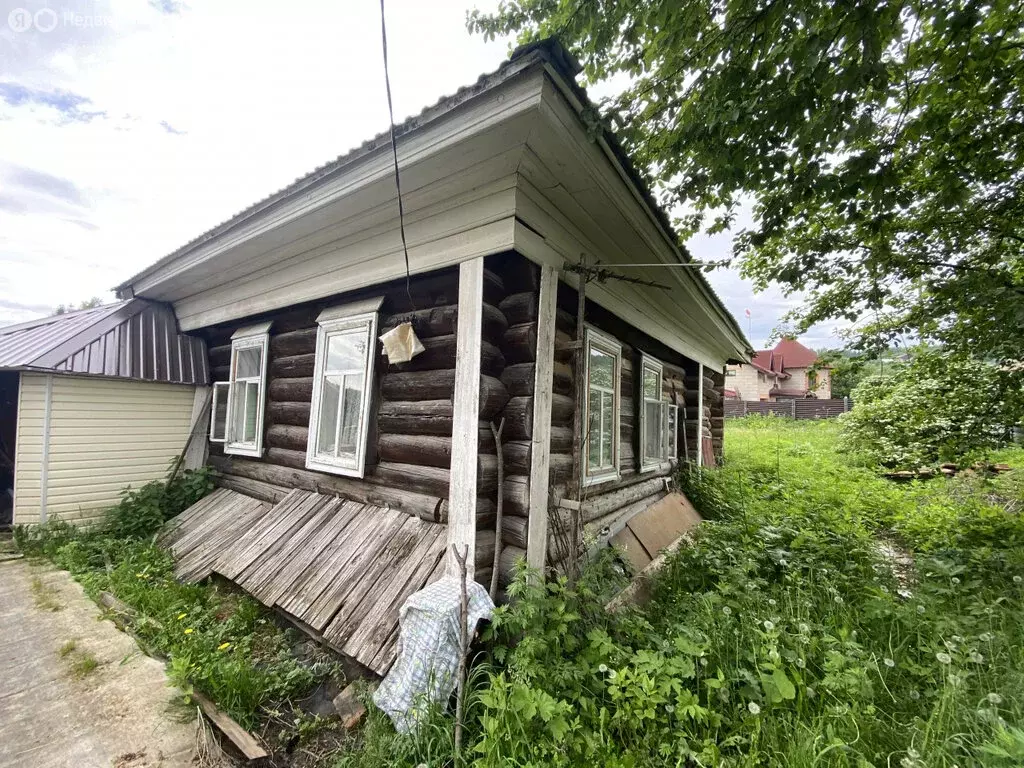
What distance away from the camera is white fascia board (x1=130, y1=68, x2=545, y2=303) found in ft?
6.90

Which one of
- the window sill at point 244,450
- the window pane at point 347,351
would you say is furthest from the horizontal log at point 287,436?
the window pane at point 347,351

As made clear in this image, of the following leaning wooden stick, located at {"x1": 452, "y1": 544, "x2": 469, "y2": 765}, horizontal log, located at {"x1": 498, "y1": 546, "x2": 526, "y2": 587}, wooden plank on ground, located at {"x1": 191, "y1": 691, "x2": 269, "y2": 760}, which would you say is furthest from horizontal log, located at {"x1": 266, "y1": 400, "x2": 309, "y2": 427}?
leaning wooden stick, located at {"x1": 452, "y1": 544, "x2": 469, "y2": 765}

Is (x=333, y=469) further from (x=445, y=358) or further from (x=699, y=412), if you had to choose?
(x=699, y=412)

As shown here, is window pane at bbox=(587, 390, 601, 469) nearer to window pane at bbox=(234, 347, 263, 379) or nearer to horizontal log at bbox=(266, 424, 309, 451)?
horizontal log at bbox=(266, 424, 309, 451)

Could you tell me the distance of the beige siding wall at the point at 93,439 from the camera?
15.4 ft

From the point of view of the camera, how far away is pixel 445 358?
3.13 m

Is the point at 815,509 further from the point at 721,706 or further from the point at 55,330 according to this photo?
the point at 55,330

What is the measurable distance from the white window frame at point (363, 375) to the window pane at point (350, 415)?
58mm

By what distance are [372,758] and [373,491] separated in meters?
1.81

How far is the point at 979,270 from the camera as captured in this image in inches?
139

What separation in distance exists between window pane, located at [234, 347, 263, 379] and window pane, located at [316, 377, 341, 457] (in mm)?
1529

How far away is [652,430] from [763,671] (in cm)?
356

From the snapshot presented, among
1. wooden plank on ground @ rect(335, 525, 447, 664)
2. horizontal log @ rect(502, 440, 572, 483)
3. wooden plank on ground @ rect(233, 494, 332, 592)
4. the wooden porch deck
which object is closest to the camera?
wooden plank on ground @ rect(335, 525, 447, 664)

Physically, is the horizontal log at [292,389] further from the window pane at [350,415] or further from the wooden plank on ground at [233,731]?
the wooden plank on ground at [233,731]
